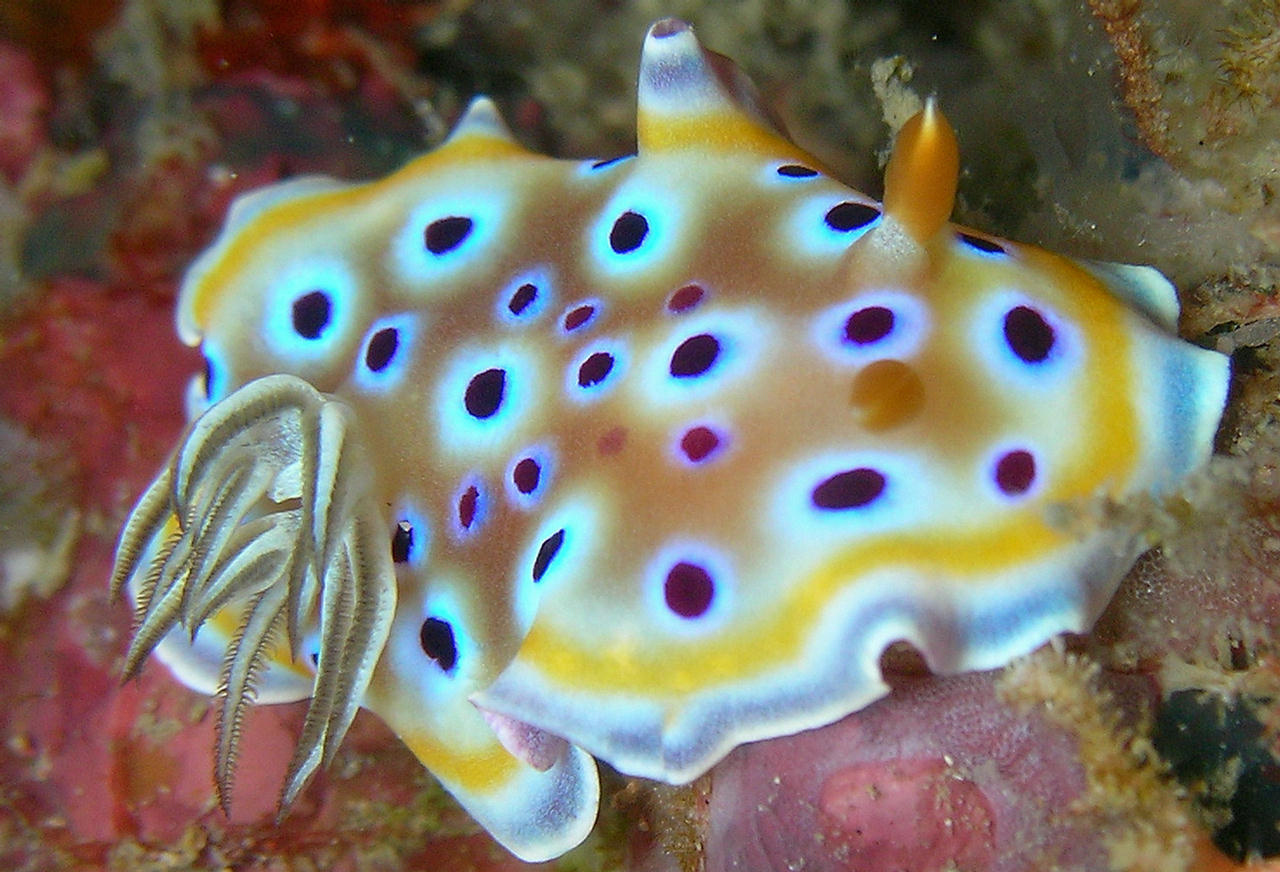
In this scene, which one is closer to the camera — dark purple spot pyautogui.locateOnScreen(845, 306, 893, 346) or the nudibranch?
the nudibranch

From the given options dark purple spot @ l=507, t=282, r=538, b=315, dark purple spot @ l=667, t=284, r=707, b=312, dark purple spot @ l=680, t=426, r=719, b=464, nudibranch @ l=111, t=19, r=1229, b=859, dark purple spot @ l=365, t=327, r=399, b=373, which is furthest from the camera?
dark purple spot @ l=365, t=327, r=399, b=373

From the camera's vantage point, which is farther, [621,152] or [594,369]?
[621,152]

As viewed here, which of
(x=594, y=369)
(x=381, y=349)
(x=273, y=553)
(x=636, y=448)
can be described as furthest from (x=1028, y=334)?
(x=273, y=553)

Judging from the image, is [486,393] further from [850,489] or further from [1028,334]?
[1028,334]

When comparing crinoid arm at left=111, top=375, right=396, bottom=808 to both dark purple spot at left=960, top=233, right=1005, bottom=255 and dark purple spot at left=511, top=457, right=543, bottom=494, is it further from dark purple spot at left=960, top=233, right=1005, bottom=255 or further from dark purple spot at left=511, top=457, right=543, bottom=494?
dark purple spot at left=960, top=233, right=1005, bottom=255

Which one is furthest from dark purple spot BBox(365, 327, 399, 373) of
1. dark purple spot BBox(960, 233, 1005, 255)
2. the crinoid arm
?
dark purple spot BBox(960, 233, 1005, 255)

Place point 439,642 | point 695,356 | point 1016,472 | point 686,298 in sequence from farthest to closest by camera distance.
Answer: point 439,642
point 686,298
point 695,356
point 1016,472
